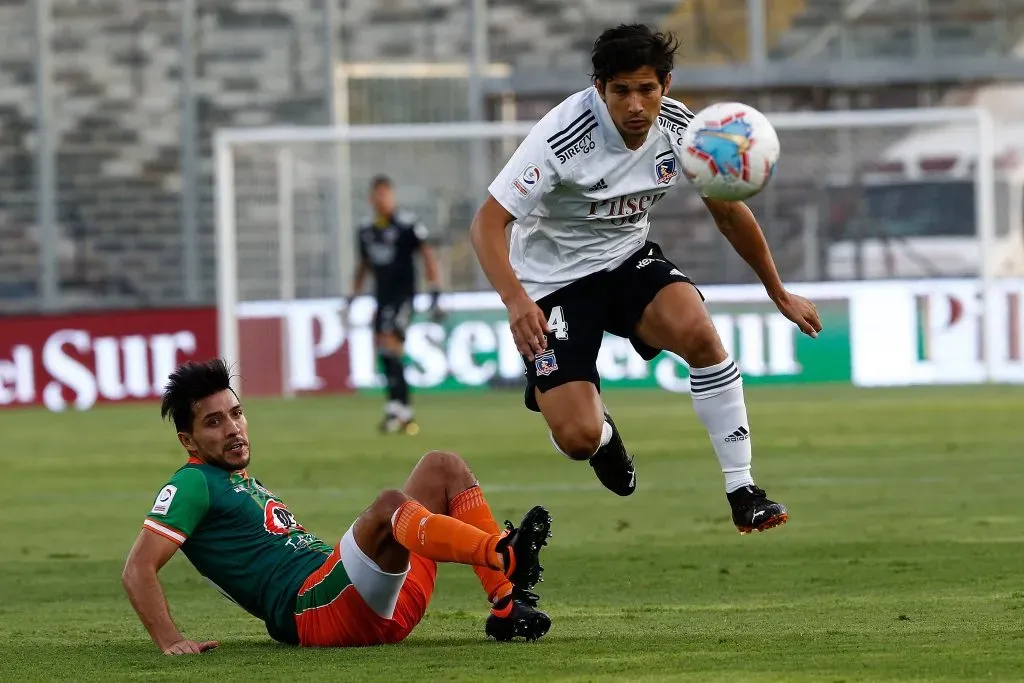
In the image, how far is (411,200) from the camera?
22.9 metres

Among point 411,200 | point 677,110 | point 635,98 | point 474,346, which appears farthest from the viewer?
point 411,200

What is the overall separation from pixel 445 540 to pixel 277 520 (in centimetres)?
75

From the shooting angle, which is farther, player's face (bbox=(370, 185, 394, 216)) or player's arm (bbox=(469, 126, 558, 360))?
player's face (bbox=(370, 185, 394, 216))

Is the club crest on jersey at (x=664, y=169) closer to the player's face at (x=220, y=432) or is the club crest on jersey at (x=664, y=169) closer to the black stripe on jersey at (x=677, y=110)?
the black stripe on jersey at (x=677, y=110)

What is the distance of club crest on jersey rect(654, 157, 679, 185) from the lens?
7.05 m

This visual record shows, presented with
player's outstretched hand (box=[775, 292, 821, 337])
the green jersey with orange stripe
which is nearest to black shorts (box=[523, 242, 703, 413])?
player's outstretched hand (box=[775, 292, 821, 337])

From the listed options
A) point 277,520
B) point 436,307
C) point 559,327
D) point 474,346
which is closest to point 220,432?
point 277,520

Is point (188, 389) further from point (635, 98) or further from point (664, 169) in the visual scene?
point (664, 169)

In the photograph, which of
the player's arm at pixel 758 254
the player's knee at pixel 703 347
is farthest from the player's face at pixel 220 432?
the player's arm at pixel 758 254

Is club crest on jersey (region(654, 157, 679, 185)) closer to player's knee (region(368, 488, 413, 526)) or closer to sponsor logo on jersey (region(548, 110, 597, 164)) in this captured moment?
sponsor logo on jersey (region(548, 110, 597, 164))

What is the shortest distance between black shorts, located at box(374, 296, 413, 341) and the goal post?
13.2 ft

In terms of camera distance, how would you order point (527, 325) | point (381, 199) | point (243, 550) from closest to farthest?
point (243, 550) < point (527, 325) < point (381, 199)

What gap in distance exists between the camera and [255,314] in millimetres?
22094

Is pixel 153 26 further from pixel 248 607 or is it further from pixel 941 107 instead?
pixel 248 607
